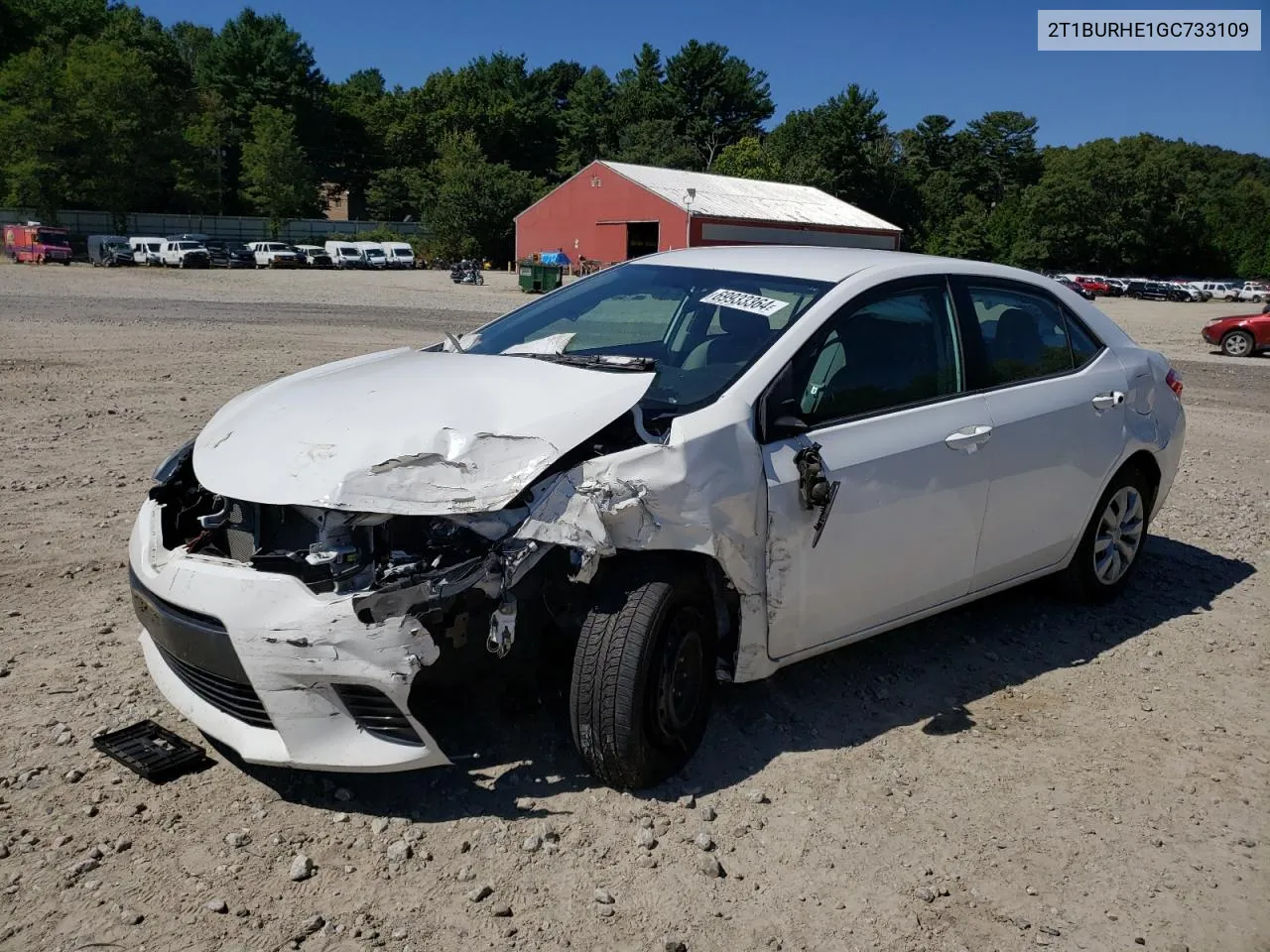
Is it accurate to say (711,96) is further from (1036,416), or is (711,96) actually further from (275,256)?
(1036,416)

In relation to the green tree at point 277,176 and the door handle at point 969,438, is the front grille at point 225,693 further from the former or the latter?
the green tree at point 277,176

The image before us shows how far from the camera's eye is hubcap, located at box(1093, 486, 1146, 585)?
5.37 m

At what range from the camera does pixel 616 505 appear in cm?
324

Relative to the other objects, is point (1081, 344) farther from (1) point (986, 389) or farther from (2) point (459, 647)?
(2) point (459, 647)

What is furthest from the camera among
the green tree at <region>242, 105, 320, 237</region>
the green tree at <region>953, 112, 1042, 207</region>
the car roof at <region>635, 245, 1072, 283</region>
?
the green tree at <region>953, 112, 1042, 207</region>

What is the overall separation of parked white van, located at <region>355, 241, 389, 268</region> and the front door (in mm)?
58983

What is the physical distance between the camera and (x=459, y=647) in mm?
3307

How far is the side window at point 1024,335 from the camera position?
4.69 m

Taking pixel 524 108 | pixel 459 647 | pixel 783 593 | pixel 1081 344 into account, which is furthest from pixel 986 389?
pixel 524 108

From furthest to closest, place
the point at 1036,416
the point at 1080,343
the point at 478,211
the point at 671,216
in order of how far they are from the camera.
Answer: the point at 478,211
the point at 671,216
the point at 1080,343
the point at 1036,416

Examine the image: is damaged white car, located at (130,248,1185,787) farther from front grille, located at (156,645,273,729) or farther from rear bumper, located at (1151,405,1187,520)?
rear bumper, located at (1151,405,1187,520)

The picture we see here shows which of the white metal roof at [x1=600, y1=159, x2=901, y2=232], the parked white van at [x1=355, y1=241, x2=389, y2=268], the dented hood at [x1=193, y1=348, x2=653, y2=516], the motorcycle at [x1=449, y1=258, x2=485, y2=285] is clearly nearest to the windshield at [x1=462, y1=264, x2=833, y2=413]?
the dented hood at [x1=193, y1=348, x2=653, y2=516]

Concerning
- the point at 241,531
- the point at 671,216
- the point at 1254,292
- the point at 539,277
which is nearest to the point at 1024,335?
the point at 241,531

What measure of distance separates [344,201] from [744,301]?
356 feet
